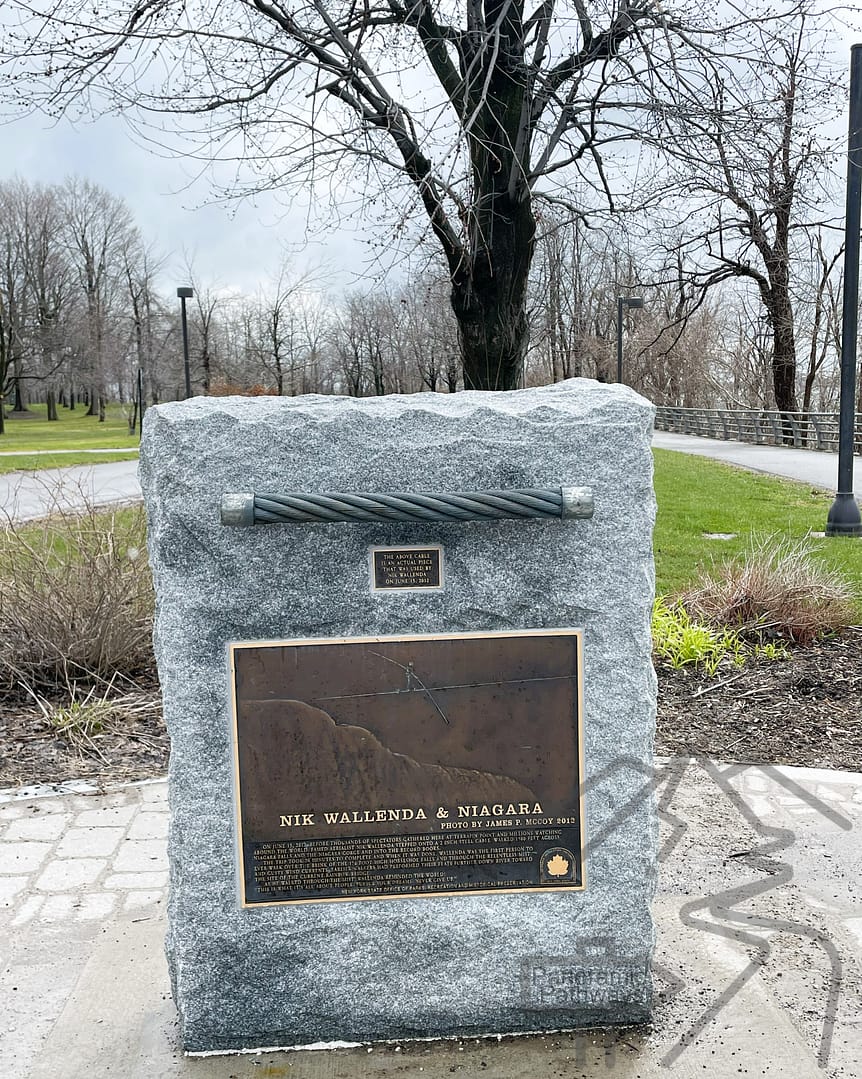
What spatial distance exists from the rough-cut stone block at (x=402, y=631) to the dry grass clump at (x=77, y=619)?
342 cm

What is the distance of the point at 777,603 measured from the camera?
21.7 feet

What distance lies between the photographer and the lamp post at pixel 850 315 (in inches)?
416

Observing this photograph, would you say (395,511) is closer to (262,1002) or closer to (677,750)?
(262,1002)

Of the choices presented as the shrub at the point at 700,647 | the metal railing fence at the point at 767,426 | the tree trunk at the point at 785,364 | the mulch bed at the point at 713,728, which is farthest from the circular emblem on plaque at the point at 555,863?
the tree trunk at the point at 785,364

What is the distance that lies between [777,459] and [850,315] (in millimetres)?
14237

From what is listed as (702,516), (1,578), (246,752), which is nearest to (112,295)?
(702,516)

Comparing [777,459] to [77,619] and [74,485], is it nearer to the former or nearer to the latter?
[74,485]

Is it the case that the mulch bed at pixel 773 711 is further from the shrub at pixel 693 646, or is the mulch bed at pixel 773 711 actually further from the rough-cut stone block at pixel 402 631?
the rough-cut stone block at pixel 402 631

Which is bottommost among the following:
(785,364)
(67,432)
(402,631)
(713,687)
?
(713,687)

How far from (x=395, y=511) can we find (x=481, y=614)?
375 mm

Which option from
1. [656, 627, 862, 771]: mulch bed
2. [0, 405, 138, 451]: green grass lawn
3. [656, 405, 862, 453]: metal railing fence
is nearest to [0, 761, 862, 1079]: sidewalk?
[656, 627, 862, 771]: mulch bed

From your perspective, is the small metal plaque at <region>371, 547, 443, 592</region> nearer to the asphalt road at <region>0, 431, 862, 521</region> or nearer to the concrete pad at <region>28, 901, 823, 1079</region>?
the concrete pad at <region>28, 901, 823, 1079</region>

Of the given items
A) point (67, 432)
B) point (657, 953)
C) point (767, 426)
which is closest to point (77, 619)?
point (657, 953)

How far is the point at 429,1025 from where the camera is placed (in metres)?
2.63
